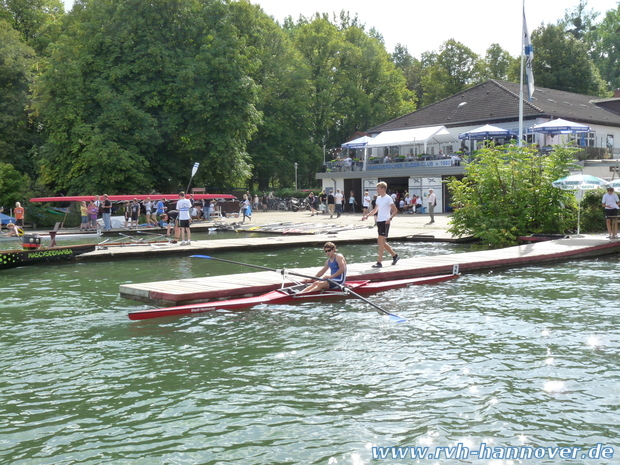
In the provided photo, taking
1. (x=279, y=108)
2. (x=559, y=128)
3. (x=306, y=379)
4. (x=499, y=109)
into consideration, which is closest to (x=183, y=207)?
(x=306, y=379)

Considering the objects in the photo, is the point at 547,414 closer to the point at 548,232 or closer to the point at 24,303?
the point at 24,303

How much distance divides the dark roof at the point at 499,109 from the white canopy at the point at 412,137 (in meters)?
1.69

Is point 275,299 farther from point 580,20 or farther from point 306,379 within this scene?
point 580,20

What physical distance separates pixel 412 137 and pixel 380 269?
1395 inches

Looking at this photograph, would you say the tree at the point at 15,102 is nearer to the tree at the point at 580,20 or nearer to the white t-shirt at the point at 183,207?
the white t-shirt at the point at 183,207

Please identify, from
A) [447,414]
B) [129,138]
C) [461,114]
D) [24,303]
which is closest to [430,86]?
[461,114]

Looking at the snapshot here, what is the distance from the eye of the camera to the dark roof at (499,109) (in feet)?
155

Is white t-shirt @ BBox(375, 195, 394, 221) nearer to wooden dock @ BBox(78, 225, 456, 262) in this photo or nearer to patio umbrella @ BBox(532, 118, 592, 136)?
wooden dock @ BBox(78, 225, 456, 262)

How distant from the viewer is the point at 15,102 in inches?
1774

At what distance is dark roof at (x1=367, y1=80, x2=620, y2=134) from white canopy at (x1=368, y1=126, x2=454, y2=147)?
1.69 metres

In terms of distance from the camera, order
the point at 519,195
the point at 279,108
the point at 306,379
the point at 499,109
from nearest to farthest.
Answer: the point at 306,379 → the point at 519,195 → the point at 499,109 → the point at 279,108

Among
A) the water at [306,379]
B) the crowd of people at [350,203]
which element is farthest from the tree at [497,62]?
the water at [306,379]

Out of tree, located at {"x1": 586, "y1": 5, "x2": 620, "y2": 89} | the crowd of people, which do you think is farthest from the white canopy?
tree, located at {"x1": 586, "y1": 5, "x2": 620, "y2": 89}

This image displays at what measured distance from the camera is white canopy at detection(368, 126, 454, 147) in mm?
48531
